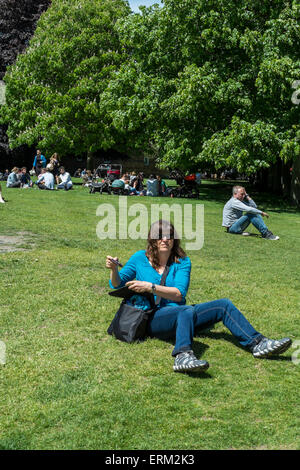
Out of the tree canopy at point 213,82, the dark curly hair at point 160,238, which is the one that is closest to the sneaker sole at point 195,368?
the dark curly hair at point 160,238

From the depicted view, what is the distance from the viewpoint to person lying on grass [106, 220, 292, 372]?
5.62 meters

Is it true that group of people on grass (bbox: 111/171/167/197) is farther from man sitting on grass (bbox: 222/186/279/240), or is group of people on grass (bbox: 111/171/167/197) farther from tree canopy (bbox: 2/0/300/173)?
man sitting on grass (bbox: 222/186/279/240)

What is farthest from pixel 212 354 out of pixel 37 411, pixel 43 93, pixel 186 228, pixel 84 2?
pixel 84 2

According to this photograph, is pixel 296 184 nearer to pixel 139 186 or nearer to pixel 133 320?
pixel 139 186

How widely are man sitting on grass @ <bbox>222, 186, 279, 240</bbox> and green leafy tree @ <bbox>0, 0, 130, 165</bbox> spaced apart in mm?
24276

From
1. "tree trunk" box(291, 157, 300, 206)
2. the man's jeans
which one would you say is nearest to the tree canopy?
"tree trunk" box(291, 157, 300, 206)

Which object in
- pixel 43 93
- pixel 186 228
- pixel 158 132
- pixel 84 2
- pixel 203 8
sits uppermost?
pixel 84 2

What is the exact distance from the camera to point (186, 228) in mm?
16219

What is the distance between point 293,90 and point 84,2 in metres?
21.6

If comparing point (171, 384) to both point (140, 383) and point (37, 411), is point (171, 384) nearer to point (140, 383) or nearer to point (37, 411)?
point (140, 383)

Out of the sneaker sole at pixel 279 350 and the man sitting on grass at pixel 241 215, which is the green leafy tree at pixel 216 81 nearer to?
the man sitting on grass at pixel 241 215

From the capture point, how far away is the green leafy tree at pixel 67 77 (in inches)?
1518

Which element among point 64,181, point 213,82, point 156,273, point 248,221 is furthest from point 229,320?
point 64,181

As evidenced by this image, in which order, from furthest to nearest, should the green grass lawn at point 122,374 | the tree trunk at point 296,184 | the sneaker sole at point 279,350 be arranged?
the tree trunk at point 296,184 < the sneaker sole at point 279,350 < the green grass lawn at point 122,374
